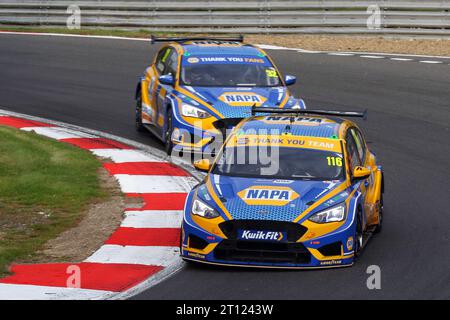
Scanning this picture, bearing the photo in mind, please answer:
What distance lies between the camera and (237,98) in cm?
1608

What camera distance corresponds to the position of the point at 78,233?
12.1 metres

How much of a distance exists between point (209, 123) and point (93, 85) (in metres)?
7.51

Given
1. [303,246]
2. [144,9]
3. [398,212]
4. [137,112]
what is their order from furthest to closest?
[144,9], [137,112], [398,212], [303,246]

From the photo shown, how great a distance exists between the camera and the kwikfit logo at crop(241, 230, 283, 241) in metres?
10.3

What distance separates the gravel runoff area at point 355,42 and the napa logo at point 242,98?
1161cm

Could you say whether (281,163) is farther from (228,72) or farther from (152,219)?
(228,72)

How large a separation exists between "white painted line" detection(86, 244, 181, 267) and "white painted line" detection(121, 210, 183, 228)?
932 mm

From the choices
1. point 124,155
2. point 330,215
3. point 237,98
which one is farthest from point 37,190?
point 330,215

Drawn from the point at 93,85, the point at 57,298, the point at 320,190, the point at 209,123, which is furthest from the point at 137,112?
A: the point at 57,298

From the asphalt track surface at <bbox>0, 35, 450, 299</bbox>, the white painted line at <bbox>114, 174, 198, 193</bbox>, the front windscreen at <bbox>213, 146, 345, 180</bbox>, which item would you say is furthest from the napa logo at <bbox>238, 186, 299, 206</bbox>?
the white painted line at <bbox>114, 174, 198, 193</bbox>

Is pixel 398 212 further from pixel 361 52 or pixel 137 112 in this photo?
pixel 361 52

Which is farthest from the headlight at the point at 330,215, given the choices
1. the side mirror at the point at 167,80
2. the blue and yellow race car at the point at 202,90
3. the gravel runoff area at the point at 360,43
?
the gravel runoff area at the point at 360,43

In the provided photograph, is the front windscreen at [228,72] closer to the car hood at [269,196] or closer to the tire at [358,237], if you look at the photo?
the car hood at [269,196]

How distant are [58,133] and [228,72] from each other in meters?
3.18
